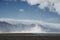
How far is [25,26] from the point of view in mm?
1502

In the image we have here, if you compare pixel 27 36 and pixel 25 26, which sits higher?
pixel 25 26

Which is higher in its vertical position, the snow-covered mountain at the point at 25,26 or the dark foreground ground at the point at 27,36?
the snow-covered mountain at the point at 25,26

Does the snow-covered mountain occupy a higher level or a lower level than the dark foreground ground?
higher

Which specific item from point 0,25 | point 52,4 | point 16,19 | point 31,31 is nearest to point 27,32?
point 31,31

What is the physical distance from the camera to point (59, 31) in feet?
4.95

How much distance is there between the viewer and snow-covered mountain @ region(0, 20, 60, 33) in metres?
1.50

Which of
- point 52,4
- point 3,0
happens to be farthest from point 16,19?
point 52,4

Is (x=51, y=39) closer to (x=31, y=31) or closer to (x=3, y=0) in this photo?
(x=31, y=31)

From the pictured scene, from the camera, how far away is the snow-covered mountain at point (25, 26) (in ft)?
4.91

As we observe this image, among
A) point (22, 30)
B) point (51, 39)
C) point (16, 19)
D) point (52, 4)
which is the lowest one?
point (51, 39)

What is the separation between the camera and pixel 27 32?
1495 millimetres

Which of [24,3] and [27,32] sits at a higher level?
[24,3]

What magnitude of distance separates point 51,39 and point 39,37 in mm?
127

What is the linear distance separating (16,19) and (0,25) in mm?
177
